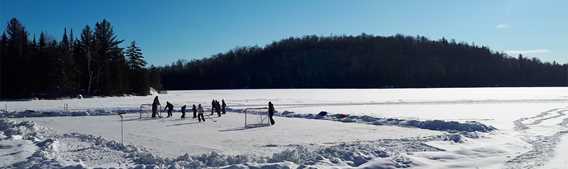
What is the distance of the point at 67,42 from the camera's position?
71875 mm

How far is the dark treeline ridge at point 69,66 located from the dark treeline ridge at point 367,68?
2572 inches

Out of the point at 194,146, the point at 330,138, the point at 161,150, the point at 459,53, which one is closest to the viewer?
the point at 161,150

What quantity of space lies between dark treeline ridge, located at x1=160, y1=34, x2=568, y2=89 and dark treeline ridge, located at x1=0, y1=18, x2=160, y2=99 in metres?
65.3

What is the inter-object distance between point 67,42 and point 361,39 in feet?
442

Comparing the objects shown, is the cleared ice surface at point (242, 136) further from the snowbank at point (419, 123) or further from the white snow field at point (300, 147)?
the snowbank at point (419, 123)

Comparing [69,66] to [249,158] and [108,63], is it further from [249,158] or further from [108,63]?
[249,158]

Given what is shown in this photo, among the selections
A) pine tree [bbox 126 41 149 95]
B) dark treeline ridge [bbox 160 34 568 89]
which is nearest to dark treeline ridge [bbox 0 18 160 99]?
pine tree [bbox 126 41 149 95]

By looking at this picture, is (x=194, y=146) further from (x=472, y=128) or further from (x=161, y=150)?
(x=472, y=128)

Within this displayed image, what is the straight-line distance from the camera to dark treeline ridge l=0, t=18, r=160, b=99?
6284cm

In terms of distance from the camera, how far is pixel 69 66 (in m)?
65.5

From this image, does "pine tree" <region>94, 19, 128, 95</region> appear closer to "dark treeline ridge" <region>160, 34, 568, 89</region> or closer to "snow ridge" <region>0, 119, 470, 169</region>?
"snow ridge" <region>0, 119, 470, 169</region>

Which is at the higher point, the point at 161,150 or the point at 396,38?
the point at 396,38

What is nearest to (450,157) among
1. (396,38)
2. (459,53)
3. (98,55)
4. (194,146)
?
(194,146)

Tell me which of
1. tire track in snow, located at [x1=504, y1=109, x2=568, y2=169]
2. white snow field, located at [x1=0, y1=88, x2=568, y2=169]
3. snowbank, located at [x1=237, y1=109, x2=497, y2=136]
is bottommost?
tire track in snow, located at [x1=504, y1=109, x2=568, y2=169]
